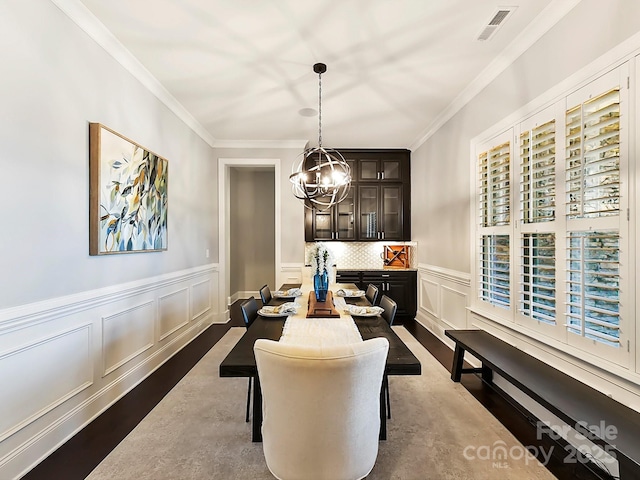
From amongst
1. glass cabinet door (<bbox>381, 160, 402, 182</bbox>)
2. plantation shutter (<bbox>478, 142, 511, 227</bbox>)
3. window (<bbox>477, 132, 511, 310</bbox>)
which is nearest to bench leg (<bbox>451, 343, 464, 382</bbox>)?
window (<bbox>477, 132, 511, 310</bbox>)

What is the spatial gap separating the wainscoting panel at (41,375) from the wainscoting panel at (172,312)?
1.12 meters

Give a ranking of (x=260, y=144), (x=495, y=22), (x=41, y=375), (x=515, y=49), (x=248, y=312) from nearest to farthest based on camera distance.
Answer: (x=41, y=375), (x=495, y=22), (x=248, y=312), (x=515, y=49), (x=260, y=144)

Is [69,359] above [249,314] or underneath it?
underneath

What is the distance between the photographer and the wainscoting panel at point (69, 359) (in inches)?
71.5

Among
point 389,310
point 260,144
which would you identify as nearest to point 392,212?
point 260,144

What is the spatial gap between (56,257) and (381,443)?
2.43m

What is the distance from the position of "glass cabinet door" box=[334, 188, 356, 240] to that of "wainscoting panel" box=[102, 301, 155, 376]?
3261 mm

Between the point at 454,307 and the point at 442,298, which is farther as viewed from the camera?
the point at 442,298

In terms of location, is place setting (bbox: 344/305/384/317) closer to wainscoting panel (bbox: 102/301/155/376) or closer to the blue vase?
the blue vase

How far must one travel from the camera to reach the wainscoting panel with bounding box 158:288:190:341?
353cm

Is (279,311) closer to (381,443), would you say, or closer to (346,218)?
(381,443)

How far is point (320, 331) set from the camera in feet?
6.88

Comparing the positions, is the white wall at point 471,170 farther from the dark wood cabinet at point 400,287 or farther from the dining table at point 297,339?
the dining table at point 297,339

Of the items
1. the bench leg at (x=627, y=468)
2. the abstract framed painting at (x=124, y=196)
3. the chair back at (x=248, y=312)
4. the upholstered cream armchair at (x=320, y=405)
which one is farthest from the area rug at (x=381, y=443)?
the abstract framed painting at (x=124, y=196)
